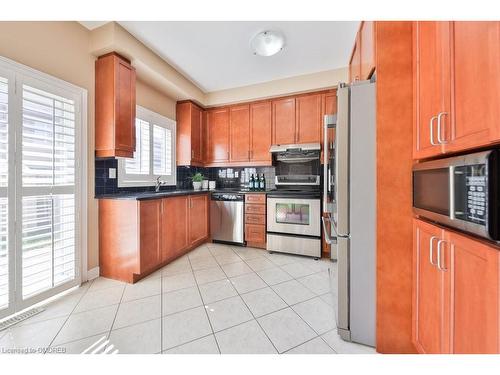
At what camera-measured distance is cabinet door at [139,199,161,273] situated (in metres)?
2.22

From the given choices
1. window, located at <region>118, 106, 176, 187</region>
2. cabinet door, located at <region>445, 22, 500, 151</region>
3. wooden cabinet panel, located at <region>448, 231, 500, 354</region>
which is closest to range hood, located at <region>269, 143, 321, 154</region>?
window, located at <region>118, 106, 176, 187</region>

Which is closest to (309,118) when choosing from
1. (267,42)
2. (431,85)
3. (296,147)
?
(296,147)

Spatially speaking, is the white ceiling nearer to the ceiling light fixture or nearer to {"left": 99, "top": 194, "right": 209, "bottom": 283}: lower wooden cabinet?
the ceiling light fixture

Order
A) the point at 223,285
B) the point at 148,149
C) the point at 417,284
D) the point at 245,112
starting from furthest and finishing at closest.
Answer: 1. the point at 245,112
2. the point at 148,149
3. the point at 223,285
4. the point at 417,284

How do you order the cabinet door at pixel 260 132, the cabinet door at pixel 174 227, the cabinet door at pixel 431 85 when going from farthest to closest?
the cabinet door at pixel 260 132 < the cabinet door at pixel 174 227 < the cabinet door at pixel 431 85

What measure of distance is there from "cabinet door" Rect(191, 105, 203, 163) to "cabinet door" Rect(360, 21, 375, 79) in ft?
8.91

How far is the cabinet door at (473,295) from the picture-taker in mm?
620

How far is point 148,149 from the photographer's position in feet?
10.1

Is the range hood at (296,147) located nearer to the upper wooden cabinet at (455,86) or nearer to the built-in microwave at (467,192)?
the upper wooden cabinet at (455,86)

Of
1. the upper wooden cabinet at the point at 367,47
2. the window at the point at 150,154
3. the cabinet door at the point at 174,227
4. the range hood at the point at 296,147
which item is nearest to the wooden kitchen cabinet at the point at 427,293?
the upper wooden cabinet at the point at 367,47

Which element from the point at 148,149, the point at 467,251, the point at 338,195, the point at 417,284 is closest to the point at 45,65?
the point at 148,149

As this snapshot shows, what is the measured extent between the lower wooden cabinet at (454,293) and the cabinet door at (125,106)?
2.72m
